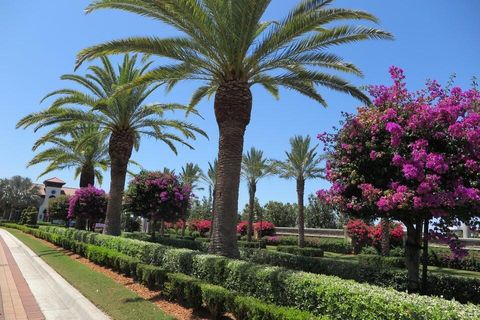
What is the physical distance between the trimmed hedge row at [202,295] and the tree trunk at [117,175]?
267 inches

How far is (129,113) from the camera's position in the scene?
21344mm

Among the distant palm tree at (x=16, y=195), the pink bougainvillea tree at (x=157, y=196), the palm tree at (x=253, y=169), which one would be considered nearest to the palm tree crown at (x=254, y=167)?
the palm tree at (x=253, y=169)

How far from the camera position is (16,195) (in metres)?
80.9

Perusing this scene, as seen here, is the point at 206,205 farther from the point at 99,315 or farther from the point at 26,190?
the point at 99,315

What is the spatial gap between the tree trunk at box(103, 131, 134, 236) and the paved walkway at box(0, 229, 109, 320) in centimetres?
528

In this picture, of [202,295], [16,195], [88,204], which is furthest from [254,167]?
[16,195]

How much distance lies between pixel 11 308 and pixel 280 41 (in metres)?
9.38

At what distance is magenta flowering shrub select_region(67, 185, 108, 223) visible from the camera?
1208 inches

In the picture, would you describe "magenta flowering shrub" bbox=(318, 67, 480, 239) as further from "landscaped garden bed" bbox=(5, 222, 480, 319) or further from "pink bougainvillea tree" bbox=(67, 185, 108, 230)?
"pink bougainvillea tree" bbox=(67, 185, 108, 230)

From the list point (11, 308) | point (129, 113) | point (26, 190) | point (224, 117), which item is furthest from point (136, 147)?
point (26, 190)

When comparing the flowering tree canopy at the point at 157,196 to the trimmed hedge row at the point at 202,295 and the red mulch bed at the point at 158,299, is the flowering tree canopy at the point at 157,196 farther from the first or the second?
the trimmed hedge row at the point at 202,295

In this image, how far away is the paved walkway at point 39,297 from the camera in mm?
8938

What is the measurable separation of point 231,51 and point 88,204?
2271 centimetres

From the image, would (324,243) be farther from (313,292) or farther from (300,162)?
(313,292)
